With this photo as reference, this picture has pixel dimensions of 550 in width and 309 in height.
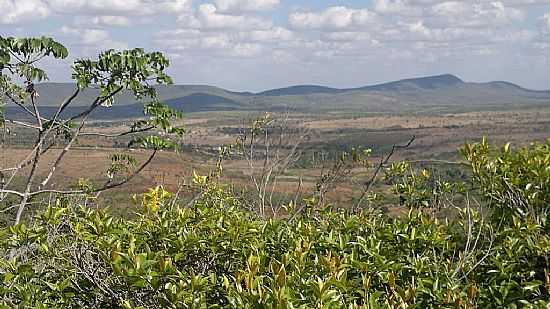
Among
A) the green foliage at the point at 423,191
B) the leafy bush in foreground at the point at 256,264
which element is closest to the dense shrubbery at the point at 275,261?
the leafy bush in foreground at the point at 256,264

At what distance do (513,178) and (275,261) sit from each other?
6.63ft

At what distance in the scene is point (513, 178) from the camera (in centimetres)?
438

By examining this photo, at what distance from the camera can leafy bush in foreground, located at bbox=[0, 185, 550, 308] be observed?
3082 millimetres

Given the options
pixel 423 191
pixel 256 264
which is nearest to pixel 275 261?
pixel 256 264

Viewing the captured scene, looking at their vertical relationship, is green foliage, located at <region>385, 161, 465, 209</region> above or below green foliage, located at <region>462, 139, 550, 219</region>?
below

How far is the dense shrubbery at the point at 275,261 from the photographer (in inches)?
122

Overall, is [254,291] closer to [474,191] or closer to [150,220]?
[150,220]

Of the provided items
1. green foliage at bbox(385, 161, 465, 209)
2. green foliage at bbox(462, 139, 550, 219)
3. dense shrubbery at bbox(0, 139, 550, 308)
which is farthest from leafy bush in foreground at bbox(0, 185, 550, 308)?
green foliage at bbox(385, 161, 465, 209)

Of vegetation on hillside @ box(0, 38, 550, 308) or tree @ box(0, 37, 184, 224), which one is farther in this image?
tree @ box(0, 37, 184, 224)

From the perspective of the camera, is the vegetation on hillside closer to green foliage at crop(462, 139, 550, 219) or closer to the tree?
green foliage at crop(462, 139, 550, 219)

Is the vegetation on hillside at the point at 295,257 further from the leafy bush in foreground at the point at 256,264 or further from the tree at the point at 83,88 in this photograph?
the tree at the point at 83,88

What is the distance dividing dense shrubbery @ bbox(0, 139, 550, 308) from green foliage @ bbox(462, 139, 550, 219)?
0.01 meters

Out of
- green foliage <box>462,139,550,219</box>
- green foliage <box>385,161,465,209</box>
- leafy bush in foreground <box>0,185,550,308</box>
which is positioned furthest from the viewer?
green foliage <box>385,161,465,209</box>

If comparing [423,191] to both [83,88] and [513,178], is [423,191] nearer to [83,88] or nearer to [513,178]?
Result: [513,178]
